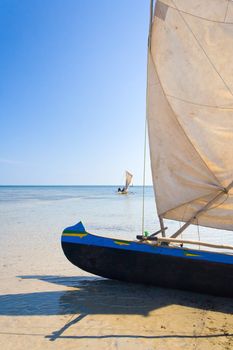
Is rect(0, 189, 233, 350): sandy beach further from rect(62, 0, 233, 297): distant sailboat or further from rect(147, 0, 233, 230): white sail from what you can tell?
rect(147, 0, 233, 230): white sail

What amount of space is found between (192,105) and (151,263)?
3.76 metres

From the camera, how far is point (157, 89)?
761 cm

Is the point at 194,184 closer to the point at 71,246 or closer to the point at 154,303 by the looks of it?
the point at 154,303

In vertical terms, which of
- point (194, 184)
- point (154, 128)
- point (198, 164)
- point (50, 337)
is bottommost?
point (50, 337)

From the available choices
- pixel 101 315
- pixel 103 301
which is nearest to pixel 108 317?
pixel 101 315

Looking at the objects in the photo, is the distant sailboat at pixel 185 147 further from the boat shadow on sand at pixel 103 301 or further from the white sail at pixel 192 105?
the boat shadow on sand at pixel 103 301

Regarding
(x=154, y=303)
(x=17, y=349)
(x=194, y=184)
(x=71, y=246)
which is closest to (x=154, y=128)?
(x=194, y=184)

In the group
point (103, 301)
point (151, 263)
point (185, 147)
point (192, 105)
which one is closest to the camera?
point (103, 301)

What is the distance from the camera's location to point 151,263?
7.11m

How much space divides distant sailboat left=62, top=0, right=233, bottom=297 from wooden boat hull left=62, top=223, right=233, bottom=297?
0.07 ft

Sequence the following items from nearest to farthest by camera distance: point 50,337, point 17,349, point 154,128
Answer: point 17,349 < point 50,337 < point 154,128

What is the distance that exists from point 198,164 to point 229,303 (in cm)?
317

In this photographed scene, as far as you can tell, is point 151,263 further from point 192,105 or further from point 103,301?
point 192,105

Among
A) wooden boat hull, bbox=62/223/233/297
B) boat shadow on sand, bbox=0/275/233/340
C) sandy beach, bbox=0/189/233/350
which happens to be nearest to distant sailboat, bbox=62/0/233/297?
wooden boat hull, bbox=62/223/233/297
